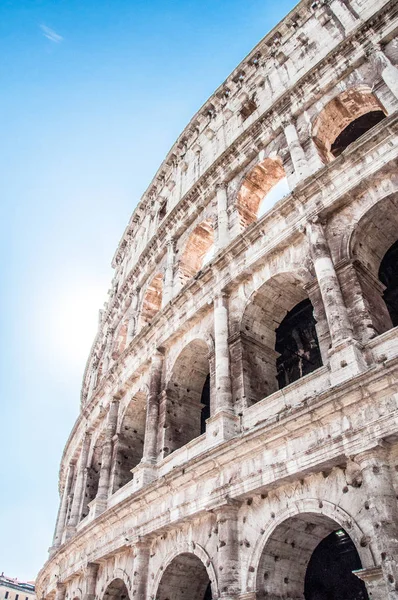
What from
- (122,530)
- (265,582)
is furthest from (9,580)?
(265,582)

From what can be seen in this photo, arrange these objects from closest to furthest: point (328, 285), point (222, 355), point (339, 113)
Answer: point (328, 285), point (222, 355), point (339, 113)

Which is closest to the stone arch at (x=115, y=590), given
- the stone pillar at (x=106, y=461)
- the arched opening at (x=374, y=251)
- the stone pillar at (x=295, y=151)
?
the stone pillar at (x=106, y=461)

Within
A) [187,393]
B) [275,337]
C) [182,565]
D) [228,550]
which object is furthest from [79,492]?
[228,550]

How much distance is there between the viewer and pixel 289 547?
6.51 metres

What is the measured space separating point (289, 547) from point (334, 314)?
11.0 ft

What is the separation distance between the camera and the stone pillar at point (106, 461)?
11.1 metres

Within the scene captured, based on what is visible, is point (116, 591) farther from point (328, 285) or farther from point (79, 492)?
point (328, 285)

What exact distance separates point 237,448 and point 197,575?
3.08m

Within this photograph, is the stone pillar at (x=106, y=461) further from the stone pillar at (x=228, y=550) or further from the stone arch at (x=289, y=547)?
the stone arch at (x=289, y=547)

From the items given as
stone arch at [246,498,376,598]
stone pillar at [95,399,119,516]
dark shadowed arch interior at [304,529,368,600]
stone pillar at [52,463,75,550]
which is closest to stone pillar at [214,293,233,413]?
stone arch at [246,498,376,598]

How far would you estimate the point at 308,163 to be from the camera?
9.95 metres

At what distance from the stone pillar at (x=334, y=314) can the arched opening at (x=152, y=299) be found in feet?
25.1

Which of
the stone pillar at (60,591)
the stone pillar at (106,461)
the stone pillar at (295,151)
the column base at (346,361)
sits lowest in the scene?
the stone pillar at (60,591)

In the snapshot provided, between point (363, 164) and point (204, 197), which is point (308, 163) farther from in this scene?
point (204, 197)
